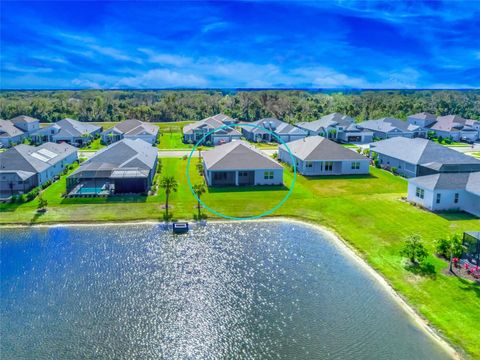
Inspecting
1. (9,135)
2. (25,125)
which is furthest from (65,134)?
(25,125)

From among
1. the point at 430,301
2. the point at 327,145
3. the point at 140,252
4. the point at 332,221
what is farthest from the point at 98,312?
the point at 327,145

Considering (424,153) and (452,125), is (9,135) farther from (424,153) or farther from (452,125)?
(452,125)

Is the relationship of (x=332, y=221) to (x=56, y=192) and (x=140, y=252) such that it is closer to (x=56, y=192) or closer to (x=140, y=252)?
(x=140, y=252)

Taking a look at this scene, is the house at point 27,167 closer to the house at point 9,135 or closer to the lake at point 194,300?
the lake at point 194,300

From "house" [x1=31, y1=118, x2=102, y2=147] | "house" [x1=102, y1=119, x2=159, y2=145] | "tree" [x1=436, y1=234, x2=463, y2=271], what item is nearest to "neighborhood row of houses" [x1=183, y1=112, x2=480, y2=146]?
"house" [x1=102, y1=119, x2=159, y2=145]

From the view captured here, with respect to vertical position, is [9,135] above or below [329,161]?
above

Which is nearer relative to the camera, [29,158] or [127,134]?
[29,158]
